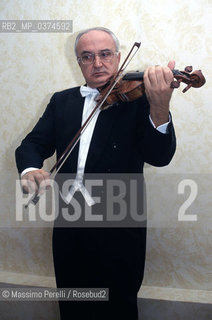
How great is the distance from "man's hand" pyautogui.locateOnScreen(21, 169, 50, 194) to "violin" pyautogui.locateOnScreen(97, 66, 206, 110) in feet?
1.14

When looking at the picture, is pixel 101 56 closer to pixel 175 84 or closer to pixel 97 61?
pixel 97 61

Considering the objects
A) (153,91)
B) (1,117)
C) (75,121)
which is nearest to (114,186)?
(75,121)

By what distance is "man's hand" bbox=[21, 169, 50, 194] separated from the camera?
111 centimetres

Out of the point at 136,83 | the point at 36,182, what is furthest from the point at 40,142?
the point at 136,83

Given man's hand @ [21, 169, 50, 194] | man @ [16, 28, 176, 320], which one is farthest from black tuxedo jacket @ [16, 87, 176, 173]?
man's hand @ [21, 169, 50, 194]

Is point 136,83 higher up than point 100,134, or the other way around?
point 136,83

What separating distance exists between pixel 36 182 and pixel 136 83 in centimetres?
49

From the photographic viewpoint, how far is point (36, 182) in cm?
113

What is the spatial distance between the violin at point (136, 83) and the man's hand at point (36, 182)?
1.14 ft

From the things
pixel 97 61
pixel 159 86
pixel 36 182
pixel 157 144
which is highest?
pixel 97 61

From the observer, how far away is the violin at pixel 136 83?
1.01 meters

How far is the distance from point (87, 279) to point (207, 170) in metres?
0.86

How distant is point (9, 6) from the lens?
6.20ft

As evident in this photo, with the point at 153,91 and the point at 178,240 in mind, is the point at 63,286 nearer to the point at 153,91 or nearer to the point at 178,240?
the point at 178,240
